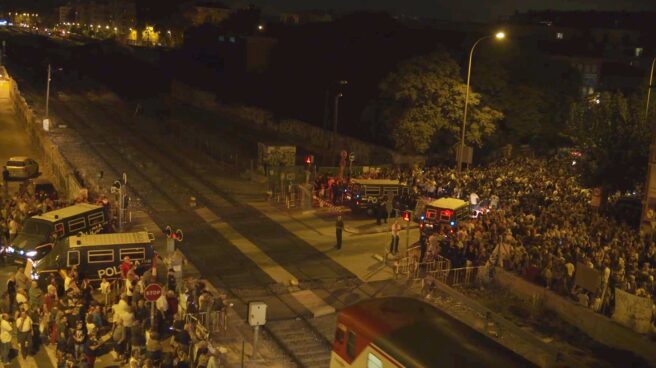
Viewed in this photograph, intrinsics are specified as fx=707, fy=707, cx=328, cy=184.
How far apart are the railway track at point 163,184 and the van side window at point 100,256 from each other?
12.4 ft

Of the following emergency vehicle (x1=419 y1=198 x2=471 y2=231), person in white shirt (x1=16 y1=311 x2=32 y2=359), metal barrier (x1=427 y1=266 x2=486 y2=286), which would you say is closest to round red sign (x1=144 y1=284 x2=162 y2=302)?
person in white shirt (x1=16 y1=311 x2=32 y2=359)

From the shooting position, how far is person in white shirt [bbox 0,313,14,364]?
16328 millimetres

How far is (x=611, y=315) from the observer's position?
19531 mm

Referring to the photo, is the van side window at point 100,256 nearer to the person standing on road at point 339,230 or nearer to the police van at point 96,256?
the police van at point 96,256

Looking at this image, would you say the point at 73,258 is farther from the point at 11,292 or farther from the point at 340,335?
the point at 340,335

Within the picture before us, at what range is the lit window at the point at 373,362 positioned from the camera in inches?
500

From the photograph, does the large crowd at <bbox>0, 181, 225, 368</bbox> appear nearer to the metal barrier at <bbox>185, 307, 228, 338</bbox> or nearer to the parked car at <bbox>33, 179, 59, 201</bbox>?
the metal barrier at <bbox>185, 307, 228, 338</bbox>

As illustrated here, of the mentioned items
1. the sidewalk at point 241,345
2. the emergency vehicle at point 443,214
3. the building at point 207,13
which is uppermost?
the building at point 207,13

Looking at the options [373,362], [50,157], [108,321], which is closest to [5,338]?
[108,321]

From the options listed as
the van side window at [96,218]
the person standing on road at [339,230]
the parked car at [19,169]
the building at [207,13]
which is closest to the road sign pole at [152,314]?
the van side window at [96,218]

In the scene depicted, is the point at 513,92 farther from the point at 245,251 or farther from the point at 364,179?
the point at 245,251

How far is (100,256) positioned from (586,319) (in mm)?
14423

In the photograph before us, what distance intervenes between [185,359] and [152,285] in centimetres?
199

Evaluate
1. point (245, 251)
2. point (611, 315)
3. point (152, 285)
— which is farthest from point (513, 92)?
point (152, 285)
